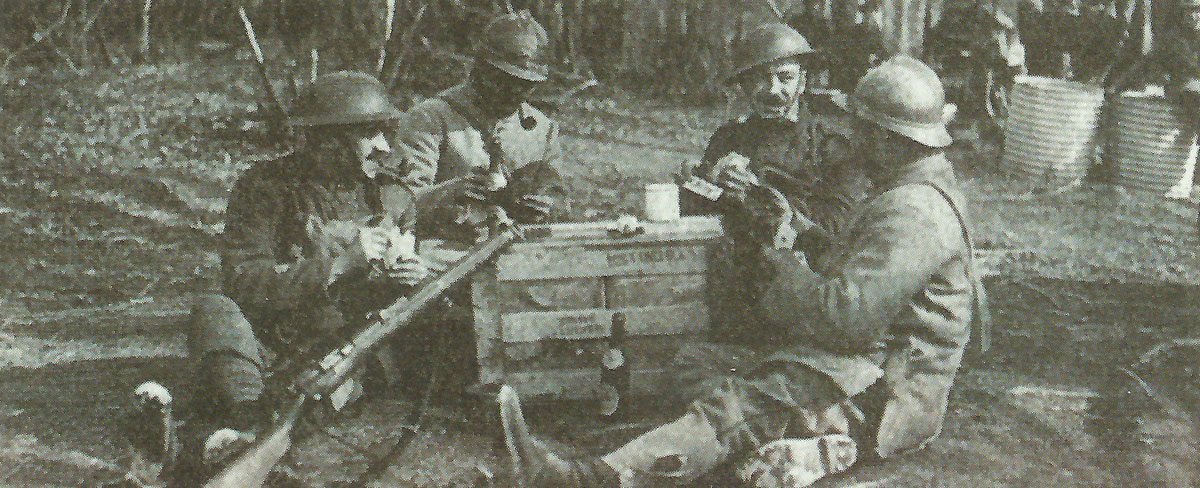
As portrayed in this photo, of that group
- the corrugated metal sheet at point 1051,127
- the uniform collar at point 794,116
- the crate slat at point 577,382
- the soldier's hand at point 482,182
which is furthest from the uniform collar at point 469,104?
the corrugated metal sheet at point 1051,127

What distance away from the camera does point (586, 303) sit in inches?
162

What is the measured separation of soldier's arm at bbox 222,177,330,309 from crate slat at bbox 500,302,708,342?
2.79 feet

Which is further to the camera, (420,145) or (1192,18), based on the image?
(1192,18)

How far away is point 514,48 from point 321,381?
7.11 ft

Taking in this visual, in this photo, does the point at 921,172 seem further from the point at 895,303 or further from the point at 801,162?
the point at 801,162

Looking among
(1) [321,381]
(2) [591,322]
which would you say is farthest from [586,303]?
(1) [321,381]

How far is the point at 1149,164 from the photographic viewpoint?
20.8 feet

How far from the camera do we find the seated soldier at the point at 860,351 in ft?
11.4

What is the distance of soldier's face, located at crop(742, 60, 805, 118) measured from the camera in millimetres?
4902

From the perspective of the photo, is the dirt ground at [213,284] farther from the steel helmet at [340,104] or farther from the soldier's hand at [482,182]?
the steel helmet at [340,104]

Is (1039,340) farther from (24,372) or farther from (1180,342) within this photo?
(24,372)

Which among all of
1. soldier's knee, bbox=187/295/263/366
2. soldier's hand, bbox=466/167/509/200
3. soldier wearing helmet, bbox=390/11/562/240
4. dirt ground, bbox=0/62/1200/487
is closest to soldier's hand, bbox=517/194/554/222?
soldier wearing helmet, bbox=390/11/562/240

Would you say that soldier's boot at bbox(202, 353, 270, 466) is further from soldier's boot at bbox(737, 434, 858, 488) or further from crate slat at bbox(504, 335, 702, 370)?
soldier's boot at bbox(737, 434, 858, 488)

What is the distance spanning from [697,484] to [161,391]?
7.09ft
